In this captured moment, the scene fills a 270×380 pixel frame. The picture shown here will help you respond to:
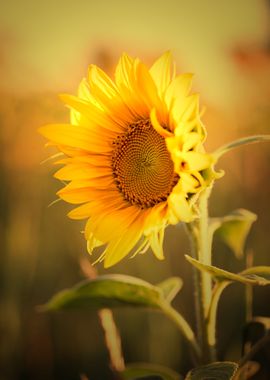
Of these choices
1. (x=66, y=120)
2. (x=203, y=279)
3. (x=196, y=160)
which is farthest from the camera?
(x=66, y=120)

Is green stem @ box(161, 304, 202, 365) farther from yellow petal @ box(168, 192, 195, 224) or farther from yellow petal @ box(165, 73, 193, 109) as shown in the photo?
yellow petal @ box(165, 73, 193, 109)

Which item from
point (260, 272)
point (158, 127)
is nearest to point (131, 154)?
point (158, 127)

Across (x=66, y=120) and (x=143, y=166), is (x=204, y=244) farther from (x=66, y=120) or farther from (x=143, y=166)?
(x=66, y=120)

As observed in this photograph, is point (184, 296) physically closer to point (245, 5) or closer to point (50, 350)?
point (50, 350)

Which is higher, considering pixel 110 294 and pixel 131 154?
pixel 131 154

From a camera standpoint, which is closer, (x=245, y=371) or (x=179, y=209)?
(x=179, y=209)

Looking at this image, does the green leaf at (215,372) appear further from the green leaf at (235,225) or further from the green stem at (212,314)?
the green leaf at (235,225)

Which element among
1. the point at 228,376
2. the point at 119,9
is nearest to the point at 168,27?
the point at 119,9

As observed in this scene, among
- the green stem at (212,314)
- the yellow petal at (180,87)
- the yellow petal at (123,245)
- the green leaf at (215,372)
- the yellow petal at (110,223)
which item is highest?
the yellow petal at (180,87)

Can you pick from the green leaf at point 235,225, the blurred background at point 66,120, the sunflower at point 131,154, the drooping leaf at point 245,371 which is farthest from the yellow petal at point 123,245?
the blurred background at point 66,120
